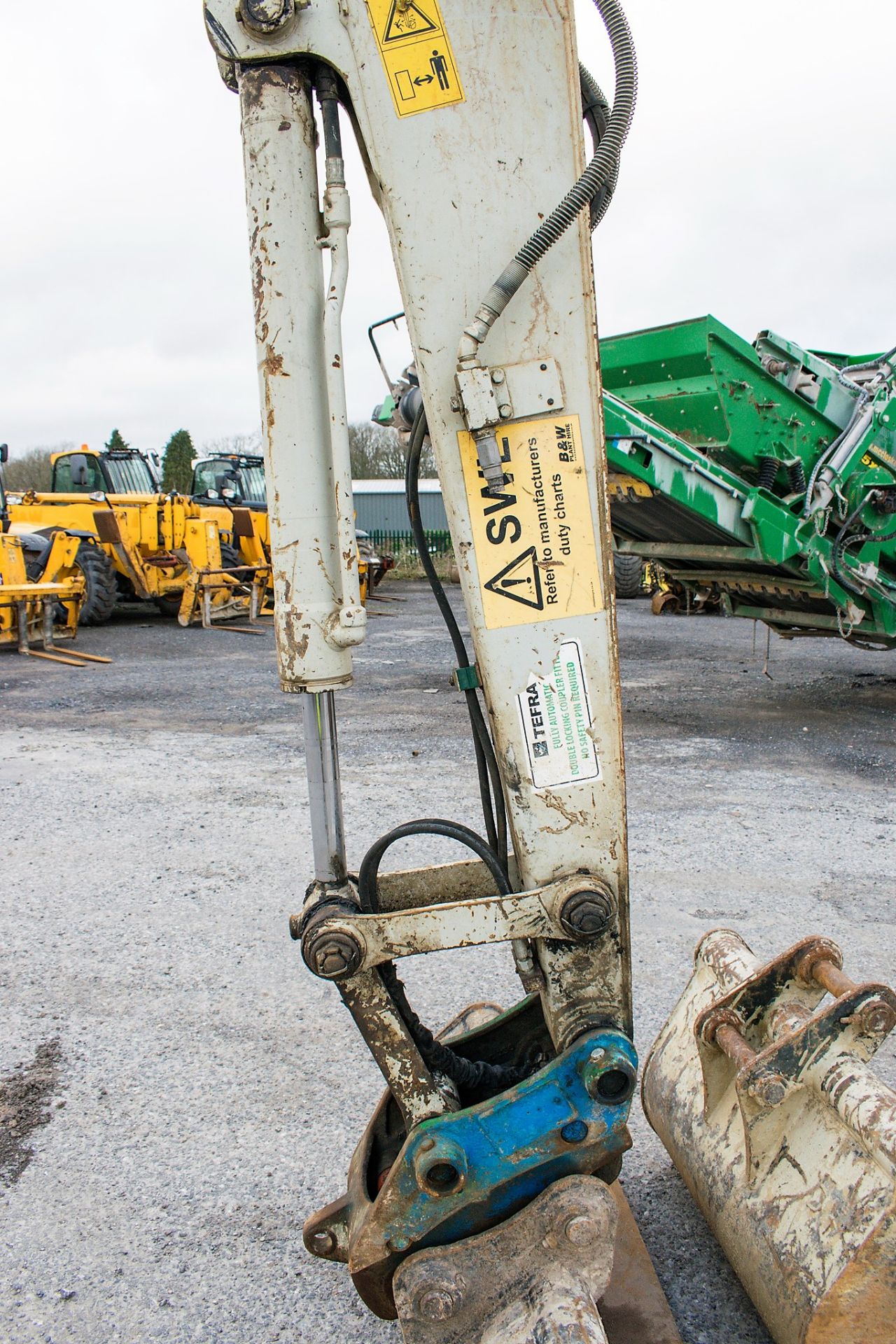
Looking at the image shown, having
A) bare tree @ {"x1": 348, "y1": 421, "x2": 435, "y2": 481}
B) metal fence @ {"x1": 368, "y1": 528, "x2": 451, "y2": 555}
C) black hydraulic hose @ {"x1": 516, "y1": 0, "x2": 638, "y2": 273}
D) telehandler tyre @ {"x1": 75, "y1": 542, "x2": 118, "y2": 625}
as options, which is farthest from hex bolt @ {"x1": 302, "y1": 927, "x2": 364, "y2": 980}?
bare tree @ {"x1": 348, "y1": 421, "x2": 435, "y2": 481}

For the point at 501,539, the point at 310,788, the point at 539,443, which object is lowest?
the point at 310,788

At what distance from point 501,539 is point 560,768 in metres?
0.41

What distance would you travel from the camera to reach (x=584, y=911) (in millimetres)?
1732

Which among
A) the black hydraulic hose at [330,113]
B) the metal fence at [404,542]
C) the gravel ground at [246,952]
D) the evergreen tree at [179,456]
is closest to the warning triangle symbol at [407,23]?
the black hydraulic hose at [330,113]

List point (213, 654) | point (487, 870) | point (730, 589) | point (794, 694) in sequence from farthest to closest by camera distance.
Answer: point (213, 654) < point (794, 694) < point (730, 589) < point (487, 870)

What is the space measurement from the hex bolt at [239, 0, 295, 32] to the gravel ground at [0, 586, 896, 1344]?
7.61 feet

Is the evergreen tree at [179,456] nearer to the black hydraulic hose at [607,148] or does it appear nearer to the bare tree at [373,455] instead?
the bare tree at [373,455]

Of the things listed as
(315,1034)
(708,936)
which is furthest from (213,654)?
(708,936)

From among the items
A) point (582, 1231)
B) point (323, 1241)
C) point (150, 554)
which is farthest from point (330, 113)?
point (150, 554)

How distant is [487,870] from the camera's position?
1993 millimetres

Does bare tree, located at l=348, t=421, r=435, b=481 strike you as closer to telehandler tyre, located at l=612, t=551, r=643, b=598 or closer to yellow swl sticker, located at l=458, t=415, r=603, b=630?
telehandler tyre, located at l=612, t=551, r=643, b=598

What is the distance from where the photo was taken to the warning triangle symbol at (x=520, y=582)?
1.72m

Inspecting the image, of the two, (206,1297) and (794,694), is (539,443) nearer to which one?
(206,1297)

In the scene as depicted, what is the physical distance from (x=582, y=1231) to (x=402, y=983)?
51cm
